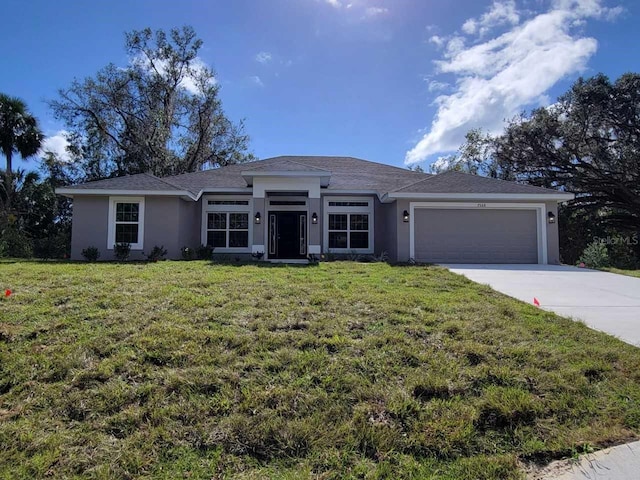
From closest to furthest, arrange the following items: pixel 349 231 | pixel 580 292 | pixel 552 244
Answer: pixel 580 292
pixel 552 244
pixel 349 231

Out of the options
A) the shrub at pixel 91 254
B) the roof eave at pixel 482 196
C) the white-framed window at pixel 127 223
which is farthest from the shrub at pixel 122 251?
the roof eave at pixel 482 196

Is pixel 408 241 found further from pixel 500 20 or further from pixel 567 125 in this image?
pixel 567 125

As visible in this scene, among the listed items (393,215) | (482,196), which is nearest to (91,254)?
(393,215)

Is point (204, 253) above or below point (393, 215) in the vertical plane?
below

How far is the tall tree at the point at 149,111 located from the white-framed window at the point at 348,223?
13.9 metres

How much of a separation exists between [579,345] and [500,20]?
13701 millimetres

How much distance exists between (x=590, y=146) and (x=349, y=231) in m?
16.8

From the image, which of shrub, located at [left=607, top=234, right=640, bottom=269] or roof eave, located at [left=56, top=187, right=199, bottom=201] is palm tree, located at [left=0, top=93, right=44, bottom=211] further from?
shrub, located at [left=607, top=234, right=640, bottom=269]

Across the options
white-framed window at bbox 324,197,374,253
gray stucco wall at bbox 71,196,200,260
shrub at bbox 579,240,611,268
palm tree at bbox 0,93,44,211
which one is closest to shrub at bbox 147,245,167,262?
gray stucco wall at bbox 71,196,200,260

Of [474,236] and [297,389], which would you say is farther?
[474,236]

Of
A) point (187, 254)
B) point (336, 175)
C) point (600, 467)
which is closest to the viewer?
point (600, 467)

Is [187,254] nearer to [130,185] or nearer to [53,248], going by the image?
[130,185]

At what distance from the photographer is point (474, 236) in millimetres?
14773

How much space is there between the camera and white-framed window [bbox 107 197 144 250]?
14.5 meters
